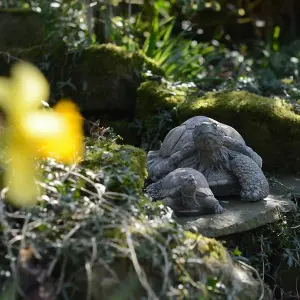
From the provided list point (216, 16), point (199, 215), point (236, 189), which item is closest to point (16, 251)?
point (199, 215)

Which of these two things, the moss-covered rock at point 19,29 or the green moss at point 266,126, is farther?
the moss-covered rock at point 19,29

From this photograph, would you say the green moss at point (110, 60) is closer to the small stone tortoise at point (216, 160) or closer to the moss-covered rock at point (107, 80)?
the moss-covered rock at point (107, 80)

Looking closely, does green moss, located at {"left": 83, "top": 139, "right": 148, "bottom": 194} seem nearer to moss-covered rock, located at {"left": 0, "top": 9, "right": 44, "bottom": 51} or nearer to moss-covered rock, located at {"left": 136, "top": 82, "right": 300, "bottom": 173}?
moss-covered rock, located at {"left": 136, "top": 82, "right": 300, "bottom": 173}

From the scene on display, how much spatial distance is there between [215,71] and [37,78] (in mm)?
2523

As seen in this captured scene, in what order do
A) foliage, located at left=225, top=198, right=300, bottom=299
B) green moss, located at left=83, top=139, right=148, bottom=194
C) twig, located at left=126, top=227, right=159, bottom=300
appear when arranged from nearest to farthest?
1. twig, located at left=126, top=227, right=159, bottom=300
2. green moss, located at left=83, top=139, right=148, bottom=194
3. foliage, located at left=225, top=198, right=300, bottom=299

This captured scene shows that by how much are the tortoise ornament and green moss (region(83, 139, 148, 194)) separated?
1.86ft

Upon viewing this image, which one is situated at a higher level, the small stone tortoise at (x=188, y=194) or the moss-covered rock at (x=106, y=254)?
the moss-covered rock at (x=106, y=254)

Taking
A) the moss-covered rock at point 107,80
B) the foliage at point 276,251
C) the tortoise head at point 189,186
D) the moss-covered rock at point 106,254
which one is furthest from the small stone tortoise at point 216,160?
the moss-covered rock at point 107,80

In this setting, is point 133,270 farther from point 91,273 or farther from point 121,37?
point 121,37

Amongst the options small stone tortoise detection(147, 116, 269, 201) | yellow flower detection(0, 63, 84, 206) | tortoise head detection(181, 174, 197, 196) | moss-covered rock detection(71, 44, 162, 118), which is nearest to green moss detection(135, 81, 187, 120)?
moss-covered rock detection(71, 44, 162, 118)

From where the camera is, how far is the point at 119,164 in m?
3.77

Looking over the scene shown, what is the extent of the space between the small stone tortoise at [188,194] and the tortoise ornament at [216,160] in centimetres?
30

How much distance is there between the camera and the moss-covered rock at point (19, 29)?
709 cm

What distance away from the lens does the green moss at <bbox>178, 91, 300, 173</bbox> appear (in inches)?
217
